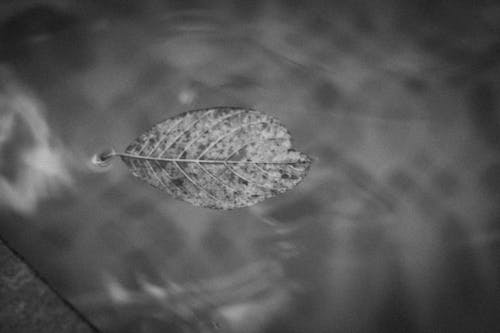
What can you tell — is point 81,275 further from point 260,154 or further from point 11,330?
point 260,154

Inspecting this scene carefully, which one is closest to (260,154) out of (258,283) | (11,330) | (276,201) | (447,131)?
(276,201)

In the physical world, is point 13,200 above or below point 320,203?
below

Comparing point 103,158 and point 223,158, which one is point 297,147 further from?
point 103,158

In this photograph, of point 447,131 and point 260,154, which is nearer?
point 260,154
